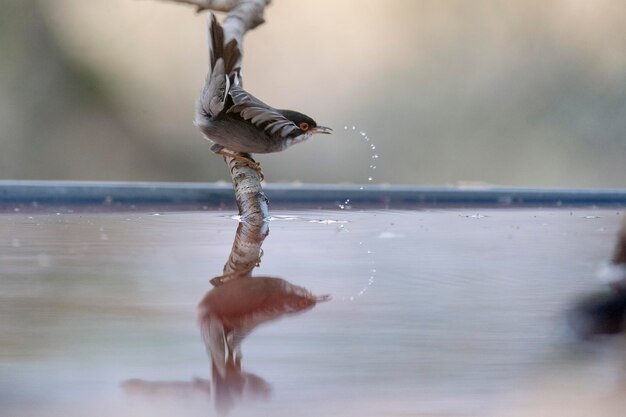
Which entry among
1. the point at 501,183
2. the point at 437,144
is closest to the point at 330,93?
the point at 437,144

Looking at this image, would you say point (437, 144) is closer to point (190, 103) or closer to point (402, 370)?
point (190, 103)

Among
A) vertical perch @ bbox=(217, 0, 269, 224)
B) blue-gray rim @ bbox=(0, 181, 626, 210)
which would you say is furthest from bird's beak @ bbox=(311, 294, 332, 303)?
blue-gray rim @ bbox=(0, 181, 626, 210)

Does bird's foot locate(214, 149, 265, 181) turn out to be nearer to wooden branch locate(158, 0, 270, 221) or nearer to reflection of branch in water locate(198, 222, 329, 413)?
wooden branch locate(158, 0, 270, 221)

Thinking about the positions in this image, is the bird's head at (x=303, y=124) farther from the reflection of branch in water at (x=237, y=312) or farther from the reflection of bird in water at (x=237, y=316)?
the reflection of bird in water at (x=237, y=316)

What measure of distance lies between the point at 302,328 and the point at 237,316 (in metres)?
0.13

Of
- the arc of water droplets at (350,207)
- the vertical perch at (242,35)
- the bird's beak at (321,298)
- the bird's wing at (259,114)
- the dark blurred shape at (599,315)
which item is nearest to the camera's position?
the dark blurred shape at (599,315)

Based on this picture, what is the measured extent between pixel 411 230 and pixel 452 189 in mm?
1550

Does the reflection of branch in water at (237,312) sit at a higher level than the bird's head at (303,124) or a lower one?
lower

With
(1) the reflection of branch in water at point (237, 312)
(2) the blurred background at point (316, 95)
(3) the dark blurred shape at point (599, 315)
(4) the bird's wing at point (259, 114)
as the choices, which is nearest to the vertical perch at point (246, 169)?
(4) the bird's wing at point (259, 114)

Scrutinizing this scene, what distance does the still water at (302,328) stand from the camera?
1245 mm

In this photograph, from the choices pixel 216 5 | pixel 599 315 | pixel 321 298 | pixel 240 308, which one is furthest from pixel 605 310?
pixel 216 5

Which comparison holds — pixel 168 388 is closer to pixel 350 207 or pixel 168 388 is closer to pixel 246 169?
pixel 246 169

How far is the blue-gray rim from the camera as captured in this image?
4.79 meters

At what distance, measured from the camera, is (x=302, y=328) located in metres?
1.72
